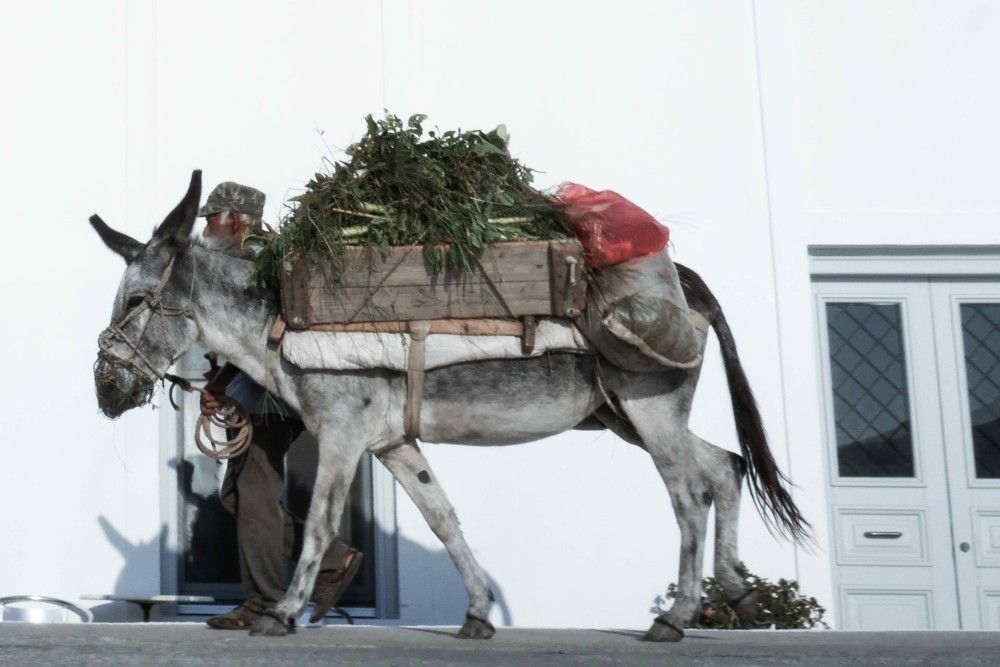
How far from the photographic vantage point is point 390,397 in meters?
6.93

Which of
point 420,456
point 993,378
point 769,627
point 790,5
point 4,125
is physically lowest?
point 769,627

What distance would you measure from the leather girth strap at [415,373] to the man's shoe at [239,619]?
114 centimetres

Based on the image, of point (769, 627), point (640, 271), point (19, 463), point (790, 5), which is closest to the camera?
point (640, 271)

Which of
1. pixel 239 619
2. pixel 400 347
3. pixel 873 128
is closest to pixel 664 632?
pixel 400 347

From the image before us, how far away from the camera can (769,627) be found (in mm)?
8594

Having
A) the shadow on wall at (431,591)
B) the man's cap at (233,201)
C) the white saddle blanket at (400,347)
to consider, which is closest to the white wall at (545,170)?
the shadow on wall at (431,591)

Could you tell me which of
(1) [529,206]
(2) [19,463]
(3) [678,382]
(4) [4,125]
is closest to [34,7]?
(4) [4,125]

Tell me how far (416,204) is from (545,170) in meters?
2.97

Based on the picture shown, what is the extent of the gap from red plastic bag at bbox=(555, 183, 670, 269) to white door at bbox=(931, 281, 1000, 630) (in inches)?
144

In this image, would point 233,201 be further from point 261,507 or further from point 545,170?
point 545,170

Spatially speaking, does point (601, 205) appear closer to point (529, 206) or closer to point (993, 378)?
point (529, 206)

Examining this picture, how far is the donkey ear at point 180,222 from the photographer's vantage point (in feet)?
22.6

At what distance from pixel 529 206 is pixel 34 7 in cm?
418

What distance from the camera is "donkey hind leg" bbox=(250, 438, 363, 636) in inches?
266
